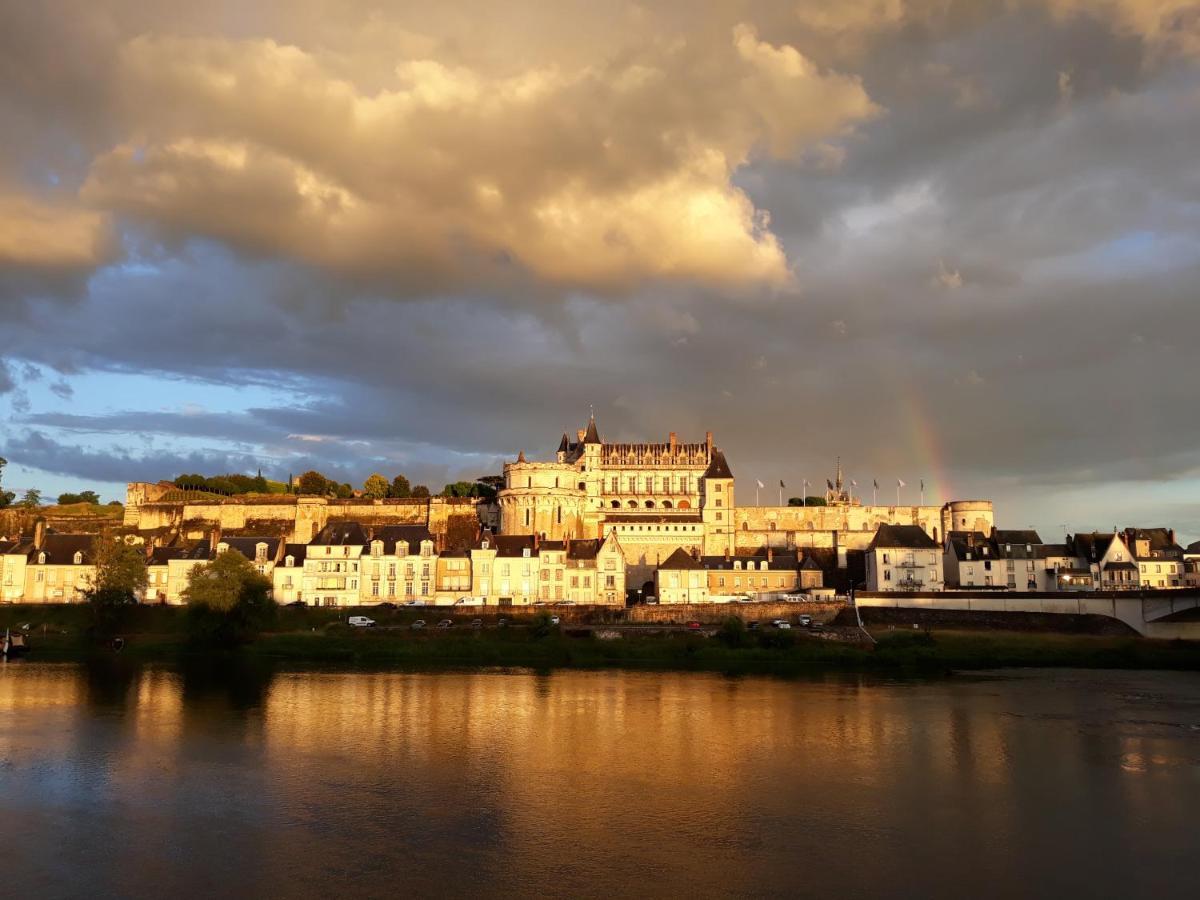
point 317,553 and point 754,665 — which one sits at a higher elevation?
point 317,553

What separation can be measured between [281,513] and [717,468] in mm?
35628

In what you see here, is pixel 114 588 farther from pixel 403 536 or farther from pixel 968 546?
pixel 968 546

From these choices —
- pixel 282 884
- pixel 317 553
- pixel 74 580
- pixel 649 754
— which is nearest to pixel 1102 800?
pixel 649 754

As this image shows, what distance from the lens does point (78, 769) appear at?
21.5m

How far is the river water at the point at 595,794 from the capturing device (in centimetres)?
1495

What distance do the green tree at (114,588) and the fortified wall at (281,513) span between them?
2419 centimetres

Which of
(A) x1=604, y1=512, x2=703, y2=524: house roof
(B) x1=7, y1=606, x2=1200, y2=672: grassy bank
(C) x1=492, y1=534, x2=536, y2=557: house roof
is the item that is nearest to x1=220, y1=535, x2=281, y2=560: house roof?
(B) x1=7, y1=606, x2=1200, y2=672: grassy bank

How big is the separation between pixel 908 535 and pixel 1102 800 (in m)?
42.3

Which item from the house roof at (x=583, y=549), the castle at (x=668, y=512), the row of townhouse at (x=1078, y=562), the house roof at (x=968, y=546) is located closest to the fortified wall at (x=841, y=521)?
the castle at (x=668, y=512)

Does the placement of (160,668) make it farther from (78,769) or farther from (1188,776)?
(1188,776)

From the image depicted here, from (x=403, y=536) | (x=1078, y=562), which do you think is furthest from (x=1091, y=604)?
(x=403, y=536)

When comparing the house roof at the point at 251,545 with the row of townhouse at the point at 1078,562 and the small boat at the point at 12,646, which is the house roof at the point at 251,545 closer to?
the small boat at the point at 12,646

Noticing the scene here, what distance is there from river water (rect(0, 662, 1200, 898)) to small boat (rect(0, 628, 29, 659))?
1561 cm

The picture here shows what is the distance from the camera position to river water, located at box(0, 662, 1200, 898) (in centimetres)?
1495
